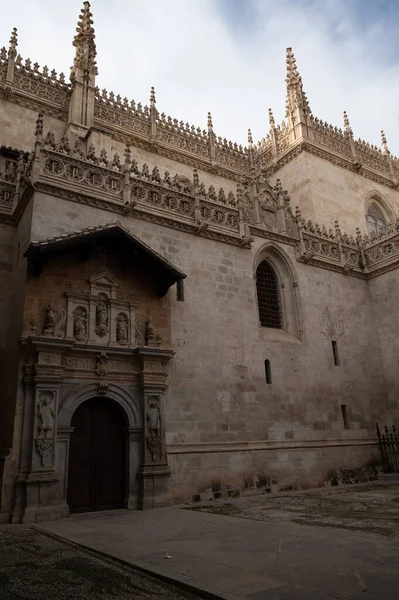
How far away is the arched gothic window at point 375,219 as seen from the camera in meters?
25.5

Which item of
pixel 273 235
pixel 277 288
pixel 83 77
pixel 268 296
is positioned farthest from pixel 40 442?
pixel 83 77

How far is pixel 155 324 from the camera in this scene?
41.8 feet

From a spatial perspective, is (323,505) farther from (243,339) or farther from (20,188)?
→ (20,188)

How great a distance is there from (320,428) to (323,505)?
5.24 metres

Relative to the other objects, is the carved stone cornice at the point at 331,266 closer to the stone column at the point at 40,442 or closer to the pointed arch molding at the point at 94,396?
the pointed arch molding at the point at 94,396

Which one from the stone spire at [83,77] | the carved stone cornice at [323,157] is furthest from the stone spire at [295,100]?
the stone spire at [83,77]

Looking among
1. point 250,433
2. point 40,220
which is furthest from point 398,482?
point 40,220

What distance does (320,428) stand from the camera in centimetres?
1555

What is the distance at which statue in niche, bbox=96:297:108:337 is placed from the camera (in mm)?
11703

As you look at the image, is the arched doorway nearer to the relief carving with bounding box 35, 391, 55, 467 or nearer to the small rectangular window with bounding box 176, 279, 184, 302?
the relief carving with bounding box 35, 391, 55, 467

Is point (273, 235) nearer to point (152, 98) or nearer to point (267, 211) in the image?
point (267, 211)

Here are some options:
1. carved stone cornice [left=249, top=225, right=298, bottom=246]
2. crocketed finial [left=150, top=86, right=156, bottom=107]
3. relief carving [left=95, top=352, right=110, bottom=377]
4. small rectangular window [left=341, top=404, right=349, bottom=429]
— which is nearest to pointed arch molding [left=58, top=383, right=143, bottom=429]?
relief carving [left=95, top=352, right=110, bottom=377]

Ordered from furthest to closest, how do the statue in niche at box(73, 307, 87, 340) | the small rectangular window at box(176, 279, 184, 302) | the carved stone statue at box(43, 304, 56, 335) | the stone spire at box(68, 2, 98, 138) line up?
the stone spire at box(68, 2, 98, 138)
the small rectangular window at box(176, 279, 184, 302)
the statue in niche at box(73, 307, 87, 340)
the carved stone statue at box(43, 304, 56, 335)

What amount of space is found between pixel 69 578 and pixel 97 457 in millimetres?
5876
